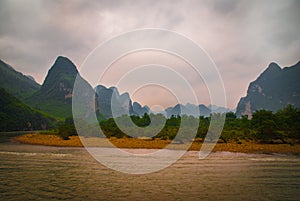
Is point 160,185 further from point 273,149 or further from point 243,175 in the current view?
point 273,149

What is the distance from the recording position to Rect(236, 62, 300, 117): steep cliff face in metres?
143

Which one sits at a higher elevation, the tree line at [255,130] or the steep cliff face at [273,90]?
the steep cliff face at [273,90]

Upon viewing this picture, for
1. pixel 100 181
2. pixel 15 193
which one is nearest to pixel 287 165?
pixel 100 181

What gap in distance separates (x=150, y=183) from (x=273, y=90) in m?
159

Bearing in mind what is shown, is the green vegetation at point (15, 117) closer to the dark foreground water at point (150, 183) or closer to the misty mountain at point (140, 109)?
the misty mountain at point (140, 109)

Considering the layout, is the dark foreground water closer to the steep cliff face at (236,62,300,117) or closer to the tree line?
the tree line

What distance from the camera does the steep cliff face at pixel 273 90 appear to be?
142750 mm

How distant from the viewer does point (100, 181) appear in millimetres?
16062

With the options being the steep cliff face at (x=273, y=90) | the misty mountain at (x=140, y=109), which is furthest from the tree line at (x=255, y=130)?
the steep cliff face at (x=273, y=90)

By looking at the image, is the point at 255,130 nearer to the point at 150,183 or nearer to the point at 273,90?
the point at 150,183

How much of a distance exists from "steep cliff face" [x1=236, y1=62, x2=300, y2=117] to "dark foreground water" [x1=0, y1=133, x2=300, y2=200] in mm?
137928

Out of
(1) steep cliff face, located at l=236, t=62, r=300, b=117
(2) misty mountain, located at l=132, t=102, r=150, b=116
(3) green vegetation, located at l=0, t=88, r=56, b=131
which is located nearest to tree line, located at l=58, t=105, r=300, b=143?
(2) misty mountain, located at l=132, t=102, r=150, b=116

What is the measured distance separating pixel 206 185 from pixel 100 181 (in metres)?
6.37

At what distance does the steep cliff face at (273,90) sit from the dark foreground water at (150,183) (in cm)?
13793
